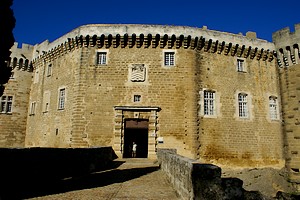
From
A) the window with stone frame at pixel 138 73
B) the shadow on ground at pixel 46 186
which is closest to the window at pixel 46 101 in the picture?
the window with stone frame at pixel 138 73

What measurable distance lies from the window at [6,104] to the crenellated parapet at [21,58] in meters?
2.49

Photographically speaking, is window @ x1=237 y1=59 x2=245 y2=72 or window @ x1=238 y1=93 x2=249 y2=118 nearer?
window @ x1=238 y1=93 x2=249 y2=118

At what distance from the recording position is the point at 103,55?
51.6 ft

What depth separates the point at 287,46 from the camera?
17.0 m

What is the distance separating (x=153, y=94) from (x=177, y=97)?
1.39m

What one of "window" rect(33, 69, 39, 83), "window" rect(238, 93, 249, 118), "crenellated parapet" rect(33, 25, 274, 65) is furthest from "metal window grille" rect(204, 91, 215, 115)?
"window" rect(33, 69, 39, 83)

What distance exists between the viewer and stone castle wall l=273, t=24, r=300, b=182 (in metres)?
16.1

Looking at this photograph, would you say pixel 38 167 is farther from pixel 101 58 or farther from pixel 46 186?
pixel 101 58

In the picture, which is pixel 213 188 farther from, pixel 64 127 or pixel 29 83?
pixel 29 83

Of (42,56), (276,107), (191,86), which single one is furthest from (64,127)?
(276,107)

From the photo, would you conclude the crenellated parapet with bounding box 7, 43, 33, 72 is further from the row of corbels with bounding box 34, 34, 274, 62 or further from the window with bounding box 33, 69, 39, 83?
the row of corbels with bounding box 34, 34, 274, 62

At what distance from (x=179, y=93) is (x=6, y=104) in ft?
44.9

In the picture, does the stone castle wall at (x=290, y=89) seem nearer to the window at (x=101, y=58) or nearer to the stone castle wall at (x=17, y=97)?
the window at (x=101, y=58)

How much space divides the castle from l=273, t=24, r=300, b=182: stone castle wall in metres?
0.06
